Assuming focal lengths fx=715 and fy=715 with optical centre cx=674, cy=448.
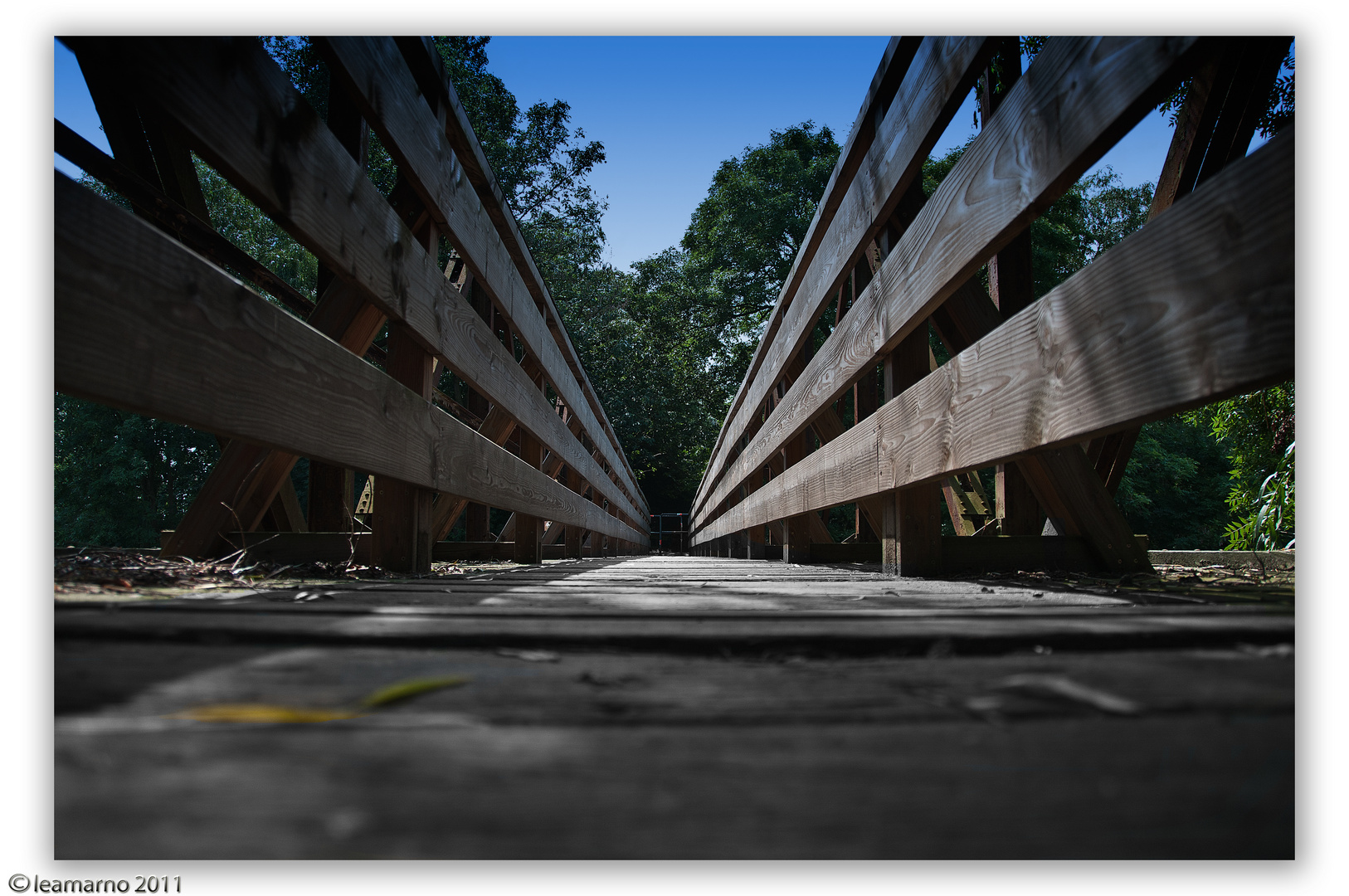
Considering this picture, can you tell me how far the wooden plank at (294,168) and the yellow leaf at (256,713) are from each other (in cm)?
93

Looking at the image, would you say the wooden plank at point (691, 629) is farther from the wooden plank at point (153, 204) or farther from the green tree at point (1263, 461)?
the green tree at point (1263, 461)

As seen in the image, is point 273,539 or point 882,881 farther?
point 273,539

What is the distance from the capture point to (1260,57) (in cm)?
A: 136

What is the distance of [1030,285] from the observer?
223cm

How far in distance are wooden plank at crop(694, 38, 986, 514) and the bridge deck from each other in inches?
57.7

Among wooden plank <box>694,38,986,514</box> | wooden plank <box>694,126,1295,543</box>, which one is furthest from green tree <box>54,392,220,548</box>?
wooden plank <box>694,126,1295,543</box>

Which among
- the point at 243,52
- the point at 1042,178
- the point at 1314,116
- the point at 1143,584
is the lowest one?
the point at 1143,584

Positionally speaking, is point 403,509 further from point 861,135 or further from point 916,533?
point 861,135

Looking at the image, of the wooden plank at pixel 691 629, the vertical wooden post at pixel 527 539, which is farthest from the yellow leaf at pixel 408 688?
the vertical wooden post at pixel 527 539

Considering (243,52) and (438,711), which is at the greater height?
(243,52)

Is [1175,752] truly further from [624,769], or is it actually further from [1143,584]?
[1143,584]

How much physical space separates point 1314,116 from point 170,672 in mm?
1403

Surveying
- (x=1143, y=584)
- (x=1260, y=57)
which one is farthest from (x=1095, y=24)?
(x=1143, y=584)

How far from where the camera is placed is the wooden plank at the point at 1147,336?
81 centimetres
